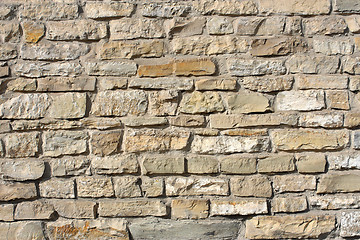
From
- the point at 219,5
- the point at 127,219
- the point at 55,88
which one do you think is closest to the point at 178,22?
the point at 219,5

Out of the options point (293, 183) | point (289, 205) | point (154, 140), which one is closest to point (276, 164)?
point (293, 183)

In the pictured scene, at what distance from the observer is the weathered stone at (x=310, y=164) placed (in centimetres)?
188

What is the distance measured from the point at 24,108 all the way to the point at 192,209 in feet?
3.90

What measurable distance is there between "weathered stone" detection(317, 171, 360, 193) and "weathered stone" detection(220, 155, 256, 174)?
→ 0.43 m

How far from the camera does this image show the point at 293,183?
1870mm

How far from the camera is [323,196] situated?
1.88m

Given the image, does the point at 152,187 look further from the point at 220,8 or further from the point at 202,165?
the point at 220,8

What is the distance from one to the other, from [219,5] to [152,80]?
2.09ft

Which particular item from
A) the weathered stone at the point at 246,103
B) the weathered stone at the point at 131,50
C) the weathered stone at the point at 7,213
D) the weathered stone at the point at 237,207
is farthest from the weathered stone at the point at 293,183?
the weathered stone at the point at 7,213

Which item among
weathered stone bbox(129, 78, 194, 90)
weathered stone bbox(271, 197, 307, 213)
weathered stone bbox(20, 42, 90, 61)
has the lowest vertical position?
weathered stone bbox(271, 197, 307, 213)

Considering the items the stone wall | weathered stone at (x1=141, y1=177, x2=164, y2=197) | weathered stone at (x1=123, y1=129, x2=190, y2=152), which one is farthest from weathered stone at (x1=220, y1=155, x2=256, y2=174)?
weathered stone at (x1=141, y1=177, x2=164, y2=197)

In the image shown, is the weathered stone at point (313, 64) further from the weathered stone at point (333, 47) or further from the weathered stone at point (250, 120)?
the weathered stone at point (250, 120)

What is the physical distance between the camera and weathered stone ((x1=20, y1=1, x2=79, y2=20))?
6.37ft

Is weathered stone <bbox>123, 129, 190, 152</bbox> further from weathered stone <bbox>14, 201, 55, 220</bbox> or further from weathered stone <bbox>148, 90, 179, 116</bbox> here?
weathered stone <bbox>14, 201, 55, 220</bbox>
